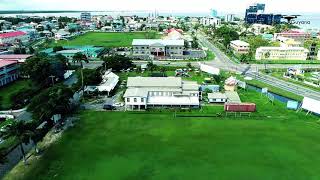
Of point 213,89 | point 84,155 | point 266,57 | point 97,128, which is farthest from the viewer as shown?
point 266,57

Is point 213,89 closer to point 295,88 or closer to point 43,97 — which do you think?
point 295,88

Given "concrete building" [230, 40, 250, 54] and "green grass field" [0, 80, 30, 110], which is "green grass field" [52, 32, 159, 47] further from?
"green grass field" [0, 80, 30, 110]

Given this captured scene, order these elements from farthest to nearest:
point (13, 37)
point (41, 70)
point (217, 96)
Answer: point (13, 37)
point (41, 70)
point (217, 96)

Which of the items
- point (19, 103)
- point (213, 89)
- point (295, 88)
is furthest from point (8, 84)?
point (295, 88)

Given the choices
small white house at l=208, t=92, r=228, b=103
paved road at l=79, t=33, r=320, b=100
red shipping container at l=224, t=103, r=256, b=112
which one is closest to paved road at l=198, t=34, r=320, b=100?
paved road at l=79, t=33, r=320, b=100

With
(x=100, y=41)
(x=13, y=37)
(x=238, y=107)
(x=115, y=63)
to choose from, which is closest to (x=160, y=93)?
(x=238, y=107)

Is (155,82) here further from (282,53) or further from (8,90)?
(282,53)

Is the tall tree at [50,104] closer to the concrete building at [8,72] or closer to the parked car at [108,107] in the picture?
the parked car at [108,107]
